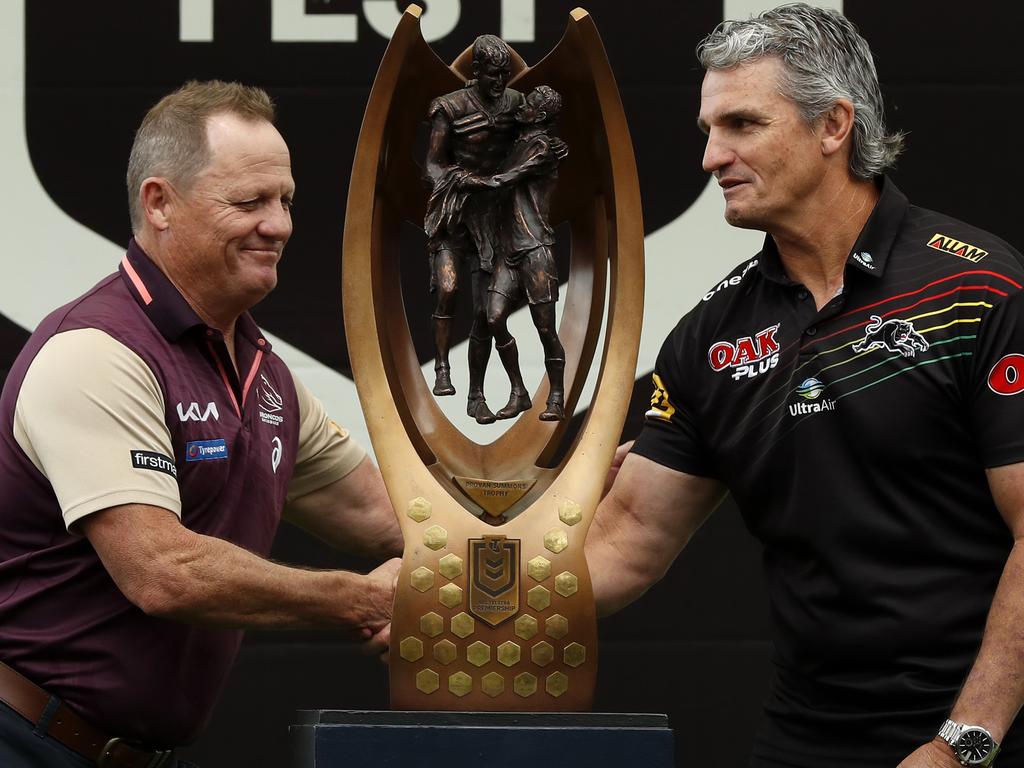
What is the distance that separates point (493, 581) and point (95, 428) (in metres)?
0.54

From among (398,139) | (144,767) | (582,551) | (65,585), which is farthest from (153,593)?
(398,139)

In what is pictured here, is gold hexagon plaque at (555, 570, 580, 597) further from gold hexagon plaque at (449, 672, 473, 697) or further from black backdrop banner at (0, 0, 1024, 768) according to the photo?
black backdrop banner at (0, 0, 1024, 768)

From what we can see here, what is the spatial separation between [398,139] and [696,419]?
57 centimetres

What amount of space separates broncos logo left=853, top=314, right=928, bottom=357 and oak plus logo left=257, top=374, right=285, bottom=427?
2.65 ft

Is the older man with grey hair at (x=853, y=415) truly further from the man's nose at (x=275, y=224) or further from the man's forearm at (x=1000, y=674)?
the man's nose at (x=275, y=224)

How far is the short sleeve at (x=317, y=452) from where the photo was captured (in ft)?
7.70

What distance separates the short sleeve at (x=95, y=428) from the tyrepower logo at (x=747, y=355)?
73 cm

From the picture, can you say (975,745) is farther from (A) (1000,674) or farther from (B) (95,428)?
(B) (95,428)

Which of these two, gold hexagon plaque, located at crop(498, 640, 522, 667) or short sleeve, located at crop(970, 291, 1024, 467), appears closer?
short sleeve, located at crop(970, 291, 1024, 467)

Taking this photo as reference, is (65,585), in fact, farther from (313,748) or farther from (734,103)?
(734,103)

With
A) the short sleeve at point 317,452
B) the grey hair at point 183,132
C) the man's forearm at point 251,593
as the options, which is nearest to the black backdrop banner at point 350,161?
the short sleeve at point 317,452

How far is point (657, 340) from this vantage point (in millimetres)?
2939

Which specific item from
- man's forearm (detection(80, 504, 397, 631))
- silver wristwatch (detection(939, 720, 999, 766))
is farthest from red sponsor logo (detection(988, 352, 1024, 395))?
man's forearm (detection(80, 504, 397, 631))

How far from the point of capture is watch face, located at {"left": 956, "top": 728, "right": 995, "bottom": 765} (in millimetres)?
1804
